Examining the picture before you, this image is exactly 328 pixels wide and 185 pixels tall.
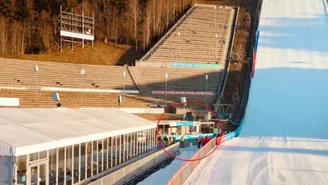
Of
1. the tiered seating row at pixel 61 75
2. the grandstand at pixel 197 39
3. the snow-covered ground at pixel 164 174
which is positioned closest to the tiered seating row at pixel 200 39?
the grandstand at pixel 197 39

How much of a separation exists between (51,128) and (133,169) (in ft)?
12.3

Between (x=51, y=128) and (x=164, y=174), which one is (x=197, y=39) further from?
(x=51, y=128)

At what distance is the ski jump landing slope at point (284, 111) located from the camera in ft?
52.0

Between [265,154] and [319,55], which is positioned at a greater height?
[319,55]

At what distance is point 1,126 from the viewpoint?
9938 millimetres

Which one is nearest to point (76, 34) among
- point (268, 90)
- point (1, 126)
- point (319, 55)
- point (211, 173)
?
point (268, 90)

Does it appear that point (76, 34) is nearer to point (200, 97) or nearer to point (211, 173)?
point (200, 97)

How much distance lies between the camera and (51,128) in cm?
1137

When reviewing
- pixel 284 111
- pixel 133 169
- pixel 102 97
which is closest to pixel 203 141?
pixel 133 169

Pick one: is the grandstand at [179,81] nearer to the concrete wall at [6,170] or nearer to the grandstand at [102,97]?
the grandstand at [102,97]

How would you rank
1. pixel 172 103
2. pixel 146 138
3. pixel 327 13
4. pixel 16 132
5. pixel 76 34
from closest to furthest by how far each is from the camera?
pixel 16 132, pixel 146 138, pixel 172 103, pixel 76 34, pixel 327 13

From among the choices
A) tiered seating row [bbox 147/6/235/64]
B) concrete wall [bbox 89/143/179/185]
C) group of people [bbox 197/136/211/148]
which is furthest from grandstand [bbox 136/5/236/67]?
concrete wall [bbox 89/143/179/185]

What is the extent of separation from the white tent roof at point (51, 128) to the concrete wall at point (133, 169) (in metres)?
1.07

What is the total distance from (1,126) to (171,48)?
34.8 metres
